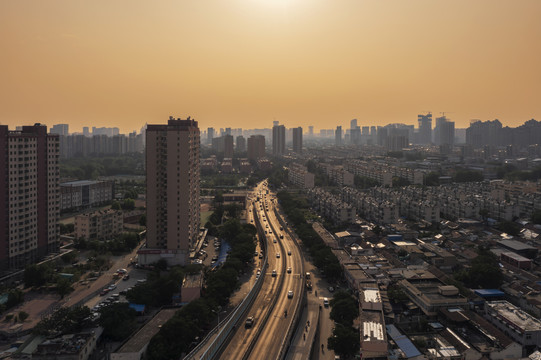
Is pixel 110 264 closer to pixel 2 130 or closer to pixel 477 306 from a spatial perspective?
pixel 2 130

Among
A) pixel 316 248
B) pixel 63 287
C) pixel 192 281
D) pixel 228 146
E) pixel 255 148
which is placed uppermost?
pixel 228 146

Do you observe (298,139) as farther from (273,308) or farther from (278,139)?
(273,308)

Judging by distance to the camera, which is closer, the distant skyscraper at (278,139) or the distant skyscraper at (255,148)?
the distant skyscraper at (255,148)

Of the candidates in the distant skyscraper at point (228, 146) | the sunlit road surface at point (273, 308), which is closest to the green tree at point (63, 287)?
the sunlit road surface at point (273, 308)

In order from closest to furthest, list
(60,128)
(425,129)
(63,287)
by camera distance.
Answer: (63,287), (60,128), (425,129)

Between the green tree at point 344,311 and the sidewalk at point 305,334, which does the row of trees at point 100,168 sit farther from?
the green tree at point 344,311

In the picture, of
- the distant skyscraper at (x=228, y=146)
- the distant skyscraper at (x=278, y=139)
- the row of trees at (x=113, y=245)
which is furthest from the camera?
the distant skyscraper at (x=278, y=139)

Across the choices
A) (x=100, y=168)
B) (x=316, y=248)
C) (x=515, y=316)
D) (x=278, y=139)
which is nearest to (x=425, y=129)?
(x=278, y=139)
